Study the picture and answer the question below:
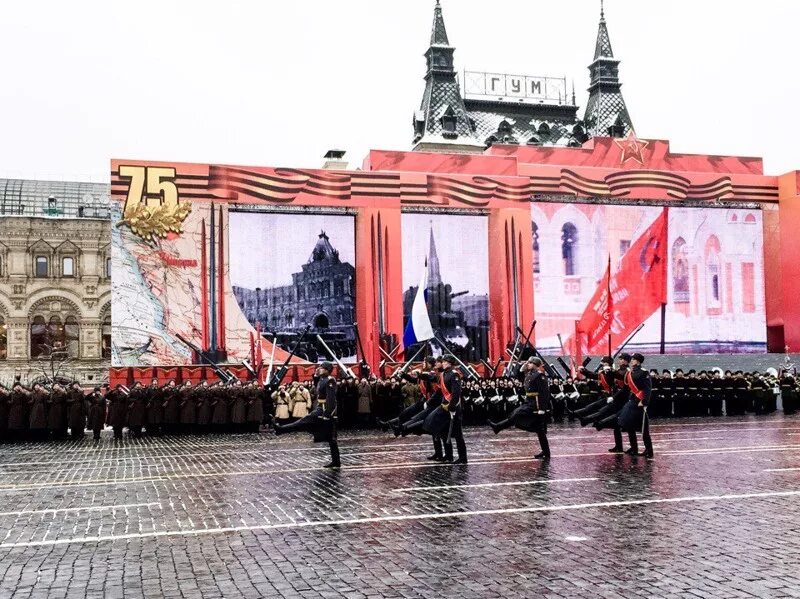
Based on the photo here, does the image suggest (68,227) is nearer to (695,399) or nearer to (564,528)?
(695,399)

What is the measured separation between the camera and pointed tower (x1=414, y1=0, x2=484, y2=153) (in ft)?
222

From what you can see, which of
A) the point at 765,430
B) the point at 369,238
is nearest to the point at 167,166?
the point at 369,238

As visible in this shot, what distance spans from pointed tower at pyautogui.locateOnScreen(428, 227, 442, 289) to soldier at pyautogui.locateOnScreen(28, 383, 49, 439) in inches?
847

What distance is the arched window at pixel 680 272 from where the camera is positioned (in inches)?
1757

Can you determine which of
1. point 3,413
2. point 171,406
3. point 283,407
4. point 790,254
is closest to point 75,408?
point 3,413

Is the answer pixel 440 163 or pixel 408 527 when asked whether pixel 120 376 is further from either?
pixel 408 527

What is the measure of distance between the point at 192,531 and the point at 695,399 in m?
23.8

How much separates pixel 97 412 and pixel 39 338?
3632 cm

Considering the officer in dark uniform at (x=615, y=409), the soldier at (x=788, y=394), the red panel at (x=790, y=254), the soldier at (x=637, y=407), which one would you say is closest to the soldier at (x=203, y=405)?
the officer in dark uniform at (x=615, y=409)

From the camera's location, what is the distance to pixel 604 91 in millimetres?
72625

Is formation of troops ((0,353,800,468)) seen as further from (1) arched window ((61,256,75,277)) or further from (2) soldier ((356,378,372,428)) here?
(1) arched window ((61,256,75,277))

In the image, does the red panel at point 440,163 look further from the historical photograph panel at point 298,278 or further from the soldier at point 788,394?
the soldier at point 788,394

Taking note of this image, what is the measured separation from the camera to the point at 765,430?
22281 mm

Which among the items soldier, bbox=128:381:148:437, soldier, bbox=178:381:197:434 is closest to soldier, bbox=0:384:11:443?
soldier, bbox=128:381:148:437
